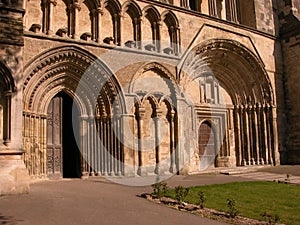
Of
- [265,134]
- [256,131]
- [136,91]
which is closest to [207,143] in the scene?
[256,131]

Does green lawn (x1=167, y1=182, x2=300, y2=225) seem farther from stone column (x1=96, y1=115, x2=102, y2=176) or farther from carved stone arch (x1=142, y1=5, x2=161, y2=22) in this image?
carved stone arch (x1=142, y1=5, x2=161, y2=22)

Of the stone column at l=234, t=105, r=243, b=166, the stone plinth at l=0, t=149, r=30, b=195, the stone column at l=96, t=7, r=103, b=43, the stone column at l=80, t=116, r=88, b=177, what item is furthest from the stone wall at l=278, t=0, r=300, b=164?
the stone plinth at l=0, t=149, r=30, b=195

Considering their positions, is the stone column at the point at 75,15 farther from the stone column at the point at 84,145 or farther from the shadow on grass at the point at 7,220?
the shadow on grass at the point at 7,220

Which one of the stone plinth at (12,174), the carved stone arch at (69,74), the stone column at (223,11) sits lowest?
the stone plinth at (12,174)

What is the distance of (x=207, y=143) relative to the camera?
49.6 ft

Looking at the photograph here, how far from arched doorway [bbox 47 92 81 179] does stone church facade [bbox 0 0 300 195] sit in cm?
4

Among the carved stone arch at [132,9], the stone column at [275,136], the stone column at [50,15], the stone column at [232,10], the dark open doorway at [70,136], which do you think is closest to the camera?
the stone column at [50,15]

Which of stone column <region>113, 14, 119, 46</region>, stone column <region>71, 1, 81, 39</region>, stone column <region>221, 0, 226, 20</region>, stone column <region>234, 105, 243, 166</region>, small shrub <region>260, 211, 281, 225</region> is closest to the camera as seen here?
small shrub <region>260, 211, 281, 225</region>

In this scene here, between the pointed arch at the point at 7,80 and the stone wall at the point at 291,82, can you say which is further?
the stone wall at the point at 291,82

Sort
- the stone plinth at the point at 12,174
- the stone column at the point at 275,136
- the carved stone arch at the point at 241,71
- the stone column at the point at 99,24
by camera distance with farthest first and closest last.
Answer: the stone column at the point at 275,136, the carved stone arch at the point at 241,71, the stone column at the point at 99,24, the stone plinth at the point at 12,174

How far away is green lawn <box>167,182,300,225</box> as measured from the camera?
5.68m

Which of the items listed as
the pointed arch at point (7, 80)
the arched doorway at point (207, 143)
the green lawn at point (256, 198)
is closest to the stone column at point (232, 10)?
the arched doorway at point (207, 143)

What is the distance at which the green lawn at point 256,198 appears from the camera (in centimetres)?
568

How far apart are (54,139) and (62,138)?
32cm
